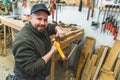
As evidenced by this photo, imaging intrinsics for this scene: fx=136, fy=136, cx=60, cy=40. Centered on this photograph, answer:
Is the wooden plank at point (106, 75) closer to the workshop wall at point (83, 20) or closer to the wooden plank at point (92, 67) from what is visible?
the wooden plank at point (92, 67)

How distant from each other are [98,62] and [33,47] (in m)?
1.19

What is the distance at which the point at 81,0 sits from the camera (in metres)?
2.06

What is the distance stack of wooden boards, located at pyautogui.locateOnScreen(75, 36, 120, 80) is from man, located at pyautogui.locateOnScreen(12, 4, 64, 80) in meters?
0.92

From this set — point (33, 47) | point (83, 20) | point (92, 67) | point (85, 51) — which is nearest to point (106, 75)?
point (92, 67)

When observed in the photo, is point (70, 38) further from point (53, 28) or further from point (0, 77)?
point (0, 77)

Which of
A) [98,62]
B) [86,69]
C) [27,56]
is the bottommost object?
[86,69]

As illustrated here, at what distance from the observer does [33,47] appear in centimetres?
112

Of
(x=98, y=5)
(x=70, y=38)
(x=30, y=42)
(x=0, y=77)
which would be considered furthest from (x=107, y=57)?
(x=0, y=77)

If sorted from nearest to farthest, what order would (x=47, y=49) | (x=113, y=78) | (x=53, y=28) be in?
(x=47, y=49) < (x=53, y=28) < (x=113, y=78)

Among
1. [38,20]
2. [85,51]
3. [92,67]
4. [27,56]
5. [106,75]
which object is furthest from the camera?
[85,51]

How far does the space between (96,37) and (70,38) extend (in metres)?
0.56

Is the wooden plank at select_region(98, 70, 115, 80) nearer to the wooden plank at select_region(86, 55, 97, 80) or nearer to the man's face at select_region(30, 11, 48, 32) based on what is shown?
the wooden plank at select_region(86, 55, 97, 80)

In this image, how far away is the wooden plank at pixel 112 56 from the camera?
1817 mm

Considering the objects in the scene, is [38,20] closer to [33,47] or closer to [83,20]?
[33,47]
